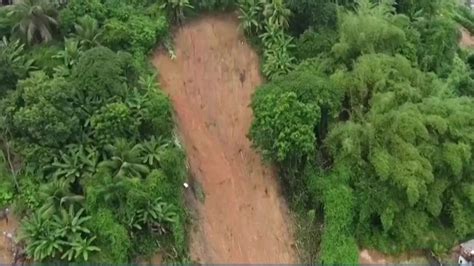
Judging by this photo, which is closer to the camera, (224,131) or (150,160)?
(150,160)

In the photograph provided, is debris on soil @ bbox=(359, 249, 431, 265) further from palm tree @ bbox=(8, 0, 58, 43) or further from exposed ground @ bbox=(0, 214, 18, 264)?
palm tree @ bbox=(8, 0, 58, 43)

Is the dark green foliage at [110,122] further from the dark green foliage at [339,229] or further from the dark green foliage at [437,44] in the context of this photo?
the dark green foliage at [437,44]

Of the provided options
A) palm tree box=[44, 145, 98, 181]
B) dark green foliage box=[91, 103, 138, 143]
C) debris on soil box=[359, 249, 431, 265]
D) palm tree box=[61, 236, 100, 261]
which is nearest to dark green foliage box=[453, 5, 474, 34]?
debris on soil box=[359, 249, 431, 265]

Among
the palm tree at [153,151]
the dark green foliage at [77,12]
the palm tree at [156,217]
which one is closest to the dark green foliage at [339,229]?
the palm tree at [156,217]

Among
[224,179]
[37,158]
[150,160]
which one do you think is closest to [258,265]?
[224,179]

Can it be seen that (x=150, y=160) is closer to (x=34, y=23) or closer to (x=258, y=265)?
(x=258, y=265)

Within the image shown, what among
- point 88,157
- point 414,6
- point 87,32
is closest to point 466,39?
point 414,6

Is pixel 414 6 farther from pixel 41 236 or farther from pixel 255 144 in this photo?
pixel 41 236
